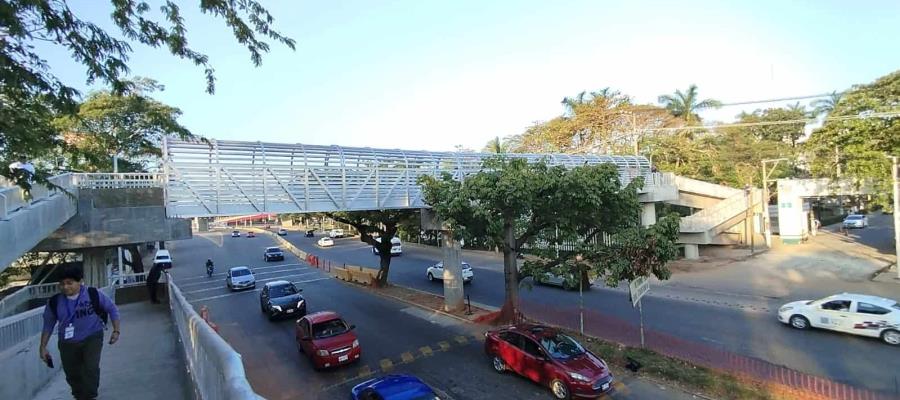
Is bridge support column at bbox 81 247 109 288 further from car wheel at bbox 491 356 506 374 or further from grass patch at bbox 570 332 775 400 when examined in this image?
grass patch at bbox 570 332 775 400

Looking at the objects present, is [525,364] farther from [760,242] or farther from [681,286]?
[760,242]

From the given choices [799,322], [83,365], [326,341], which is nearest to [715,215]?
[799,322]

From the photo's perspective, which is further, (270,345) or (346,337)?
(270,345)

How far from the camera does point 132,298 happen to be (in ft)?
73.5

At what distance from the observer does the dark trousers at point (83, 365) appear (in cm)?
506

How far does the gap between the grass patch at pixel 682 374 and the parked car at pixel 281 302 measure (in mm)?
12523

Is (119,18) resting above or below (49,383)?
above

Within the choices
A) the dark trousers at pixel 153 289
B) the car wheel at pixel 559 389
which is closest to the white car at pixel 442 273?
the dark trousers at pixel 153 289

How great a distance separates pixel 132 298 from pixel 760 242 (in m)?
43.5

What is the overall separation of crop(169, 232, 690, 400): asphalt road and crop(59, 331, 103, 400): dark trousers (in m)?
7.43

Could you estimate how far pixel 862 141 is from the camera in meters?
26.4

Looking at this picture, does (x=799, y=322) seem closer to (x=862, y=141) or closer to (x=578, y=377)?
(x=578, y=377)

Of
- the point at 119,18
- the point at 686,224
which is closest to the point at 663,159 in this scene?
the point at 686,224

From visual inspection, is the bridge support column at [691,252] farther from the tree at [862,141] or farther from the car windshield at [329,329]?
the car windshield at [329,329]
